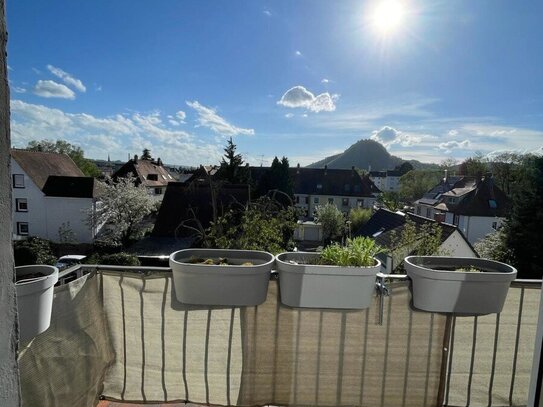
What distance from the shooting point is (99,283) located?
1339mm

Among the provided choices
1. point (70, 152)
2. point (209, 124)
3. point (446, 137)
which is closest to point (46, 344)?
point (209, 124)

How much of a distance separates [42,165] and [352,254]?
1718 cm

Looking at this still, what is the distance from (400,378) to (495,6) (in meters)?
1.67

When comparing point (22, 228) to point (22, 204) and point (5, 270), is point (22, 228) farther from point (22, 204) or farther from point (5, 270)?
point (5, 270)

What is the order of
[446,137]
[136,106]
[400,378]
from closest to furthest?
[400,378]
[136,106]
[446,137]

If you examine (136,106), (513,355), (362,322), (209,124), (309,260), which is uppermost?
(136,106)

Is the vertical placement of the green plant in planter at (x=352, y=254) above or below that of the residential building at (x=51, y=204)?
above

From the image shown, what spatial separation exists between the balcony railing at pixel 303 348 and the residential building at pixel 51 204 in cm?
1433

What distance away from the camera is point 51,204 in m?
14.0

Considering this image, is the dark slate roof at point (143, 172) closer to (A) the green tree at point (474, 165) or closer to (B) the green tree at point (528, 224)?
(B) the green tree at point (528, 224)

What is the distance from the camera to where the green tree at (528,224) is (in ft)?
32.6

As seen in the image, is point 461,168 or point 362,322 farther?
point 461,168

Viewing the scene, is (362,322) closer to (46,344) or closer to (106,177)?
(46,344)

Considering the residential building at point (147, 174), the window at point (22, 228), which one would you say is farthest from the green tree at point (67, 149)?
the window at point (22, 228)
